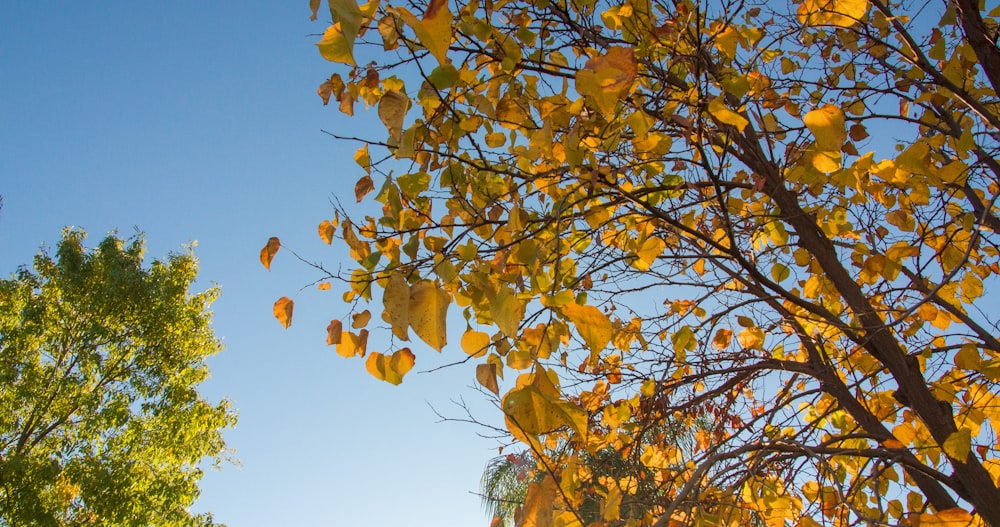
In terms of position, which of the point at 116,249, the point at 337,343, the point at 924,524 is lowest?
the point at 924,524

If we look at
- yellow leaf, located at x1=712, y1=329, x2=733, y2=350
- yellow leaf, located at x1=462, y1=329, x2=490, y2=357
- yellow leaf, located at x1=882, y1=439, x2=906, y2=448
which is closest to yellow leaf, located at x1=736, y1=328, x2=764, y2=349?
yellow leaf, located at x1=712, y1=329, x2=733, y2=350

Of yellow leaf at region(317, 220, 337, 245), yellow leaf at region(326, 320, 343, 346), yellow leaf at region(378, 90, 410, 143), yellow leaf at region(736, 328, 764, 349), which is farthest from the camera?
yellow leaf at region(736, 328, 764, 349)

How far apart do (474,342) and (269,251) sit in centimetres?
62

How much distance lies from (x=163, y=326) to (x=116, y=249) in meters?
1.42

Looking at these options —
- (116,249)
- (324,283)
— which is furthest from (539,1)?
(116,249)

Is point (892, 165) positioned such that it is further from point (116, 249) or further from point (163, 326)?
point (116, 249)

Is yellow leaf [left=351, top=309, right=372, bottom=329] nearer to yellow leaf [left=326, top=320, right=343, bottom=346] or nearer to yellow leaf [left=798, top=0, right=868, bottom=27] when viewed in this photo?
yellow leaf [left=326, top=320, right=343, bottom=346]

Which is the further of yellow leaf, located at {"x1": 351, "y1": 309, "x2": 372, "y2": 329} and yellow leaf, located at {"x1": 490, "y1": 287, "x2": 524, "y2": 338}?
yellow leaf, located at {"x1": 351, "y1": 309, "x2": 372, "y2": 329}

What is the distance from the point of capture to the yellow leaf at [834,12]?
4.73 ft

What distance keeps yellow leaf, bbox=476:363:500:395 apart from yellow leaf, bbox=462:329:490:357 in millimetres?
74

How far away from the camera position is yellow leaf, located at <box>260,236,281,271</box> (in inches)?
52.4

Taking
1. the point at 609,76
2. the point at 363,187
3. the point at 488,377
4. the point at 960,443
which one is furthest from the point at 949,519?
the point at 363,187

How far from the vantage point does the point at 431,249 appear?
1.47 meters

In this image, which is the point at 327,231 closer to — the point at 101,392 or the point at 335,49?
the point at 335,49
